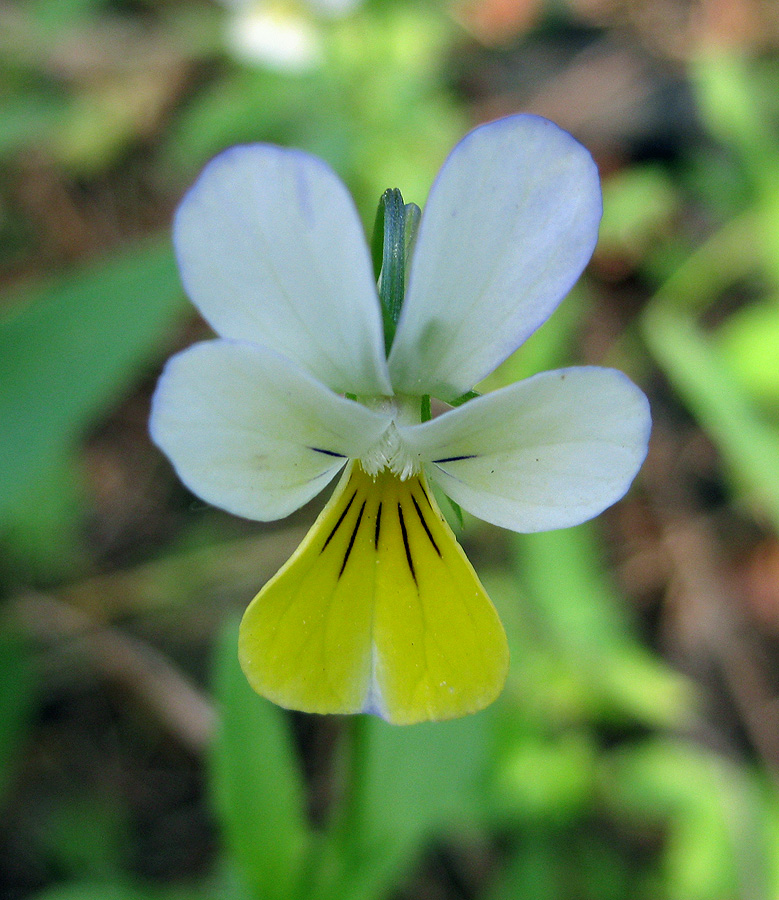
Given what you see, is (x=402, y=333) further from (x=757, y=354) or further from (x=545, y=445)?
(x=757, y=354)

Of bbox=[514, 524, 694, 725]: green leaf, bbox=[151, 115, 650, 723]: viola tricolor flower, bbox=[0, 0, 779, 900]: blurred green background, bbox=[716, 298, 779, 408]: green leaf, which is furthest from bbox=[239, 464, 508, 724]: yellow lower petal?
bbox=[716, 298, 779, 408]: green leaf

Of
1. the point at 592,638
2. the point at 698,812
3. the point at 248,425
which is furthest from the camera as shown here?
the point at 592,638

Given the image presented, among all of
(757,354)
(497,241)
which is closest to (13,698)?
(497,241)

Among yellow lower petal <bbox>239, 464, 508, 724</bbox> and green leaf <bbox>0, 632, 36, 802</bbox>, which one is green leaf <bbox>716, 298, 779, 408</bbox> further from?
green leaf <bbox>0, 632, 36, 802</bbox>

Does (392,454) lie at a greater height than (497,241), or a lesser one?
lesser

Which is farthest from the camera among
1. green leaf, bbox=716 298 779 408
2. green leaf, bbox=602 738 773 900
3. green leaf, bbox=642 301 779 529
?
green leaf, bbox=716 298 779 408

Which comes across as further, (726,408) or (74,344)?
(726,408)

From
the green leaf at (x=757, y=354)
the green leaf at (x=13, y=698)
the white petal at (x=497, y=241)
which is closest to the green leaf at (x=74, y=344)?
the green leaf at (x=13, y=698)
